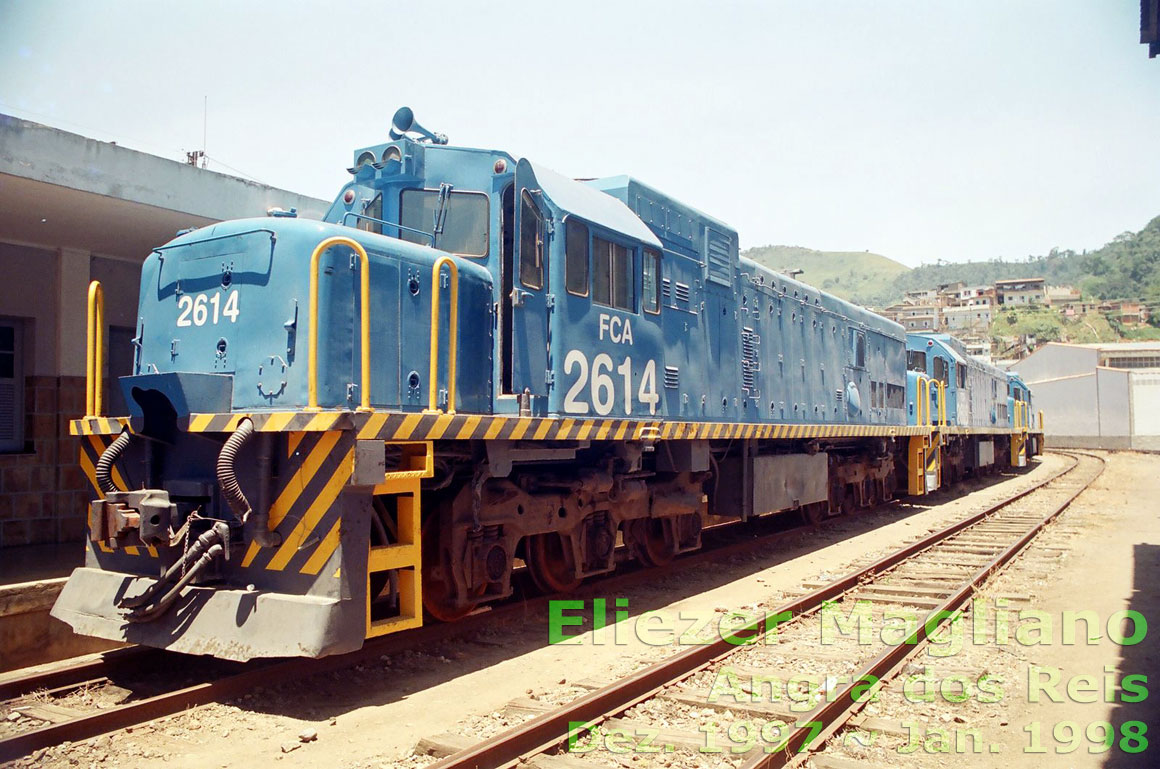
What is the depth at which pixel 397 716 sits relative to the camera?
5.07 metres

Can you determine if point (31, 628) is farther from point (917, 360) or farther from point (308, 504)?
point (917, 360)

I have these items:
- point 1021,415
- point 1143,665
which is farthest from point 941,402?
point 1021,415

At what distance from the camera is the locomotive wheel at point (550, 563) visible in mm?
7707

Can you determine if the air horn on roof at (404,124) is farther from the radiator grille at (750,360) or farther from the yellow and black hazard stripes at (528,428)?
the radiator grille at (750,360)

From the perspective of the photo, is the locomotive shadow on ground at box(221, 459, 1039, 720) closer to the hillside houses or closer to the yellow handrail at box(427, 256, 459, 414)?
the yellow handrail at box(427, 256, 459, 414)

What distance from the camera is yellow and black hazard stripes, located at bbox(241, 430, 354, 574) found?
5113 mm

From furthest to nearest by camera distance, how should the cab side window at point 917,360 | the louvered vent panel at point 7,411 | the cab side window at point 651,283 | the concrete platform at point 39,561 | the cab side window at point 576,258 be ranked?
the cab side window at point 917,360 → the louvered vent panel at point 7,411 → the cab side window at point 651,283 → the concrete platform at point 39,561 → the cab side window at point 576,258

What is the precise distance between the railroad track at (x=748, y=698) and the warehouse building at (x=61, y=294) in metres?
5.54

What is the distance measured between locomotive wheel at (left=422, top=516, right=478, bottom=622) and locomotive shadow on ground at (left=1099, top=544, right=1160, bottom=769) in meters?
4.15

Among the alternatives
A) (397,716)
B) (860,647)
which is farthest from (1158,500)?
(397,716)

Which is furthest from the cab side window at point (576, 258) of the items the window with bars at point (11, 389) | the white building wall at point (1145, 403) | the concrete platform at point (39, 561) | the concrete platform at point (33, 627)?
the white building wall at point (1145, 403)

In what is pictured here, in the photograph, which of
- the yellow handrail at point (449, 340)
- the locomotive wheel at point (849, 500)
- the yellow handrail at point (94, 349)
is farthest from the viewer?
the locomotive wheel at point (849, 500)

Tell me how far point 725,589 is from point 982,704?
12.4 feet

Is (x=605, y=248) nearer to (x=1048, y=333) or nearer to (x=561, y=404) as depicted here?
(x=561, y=404)
